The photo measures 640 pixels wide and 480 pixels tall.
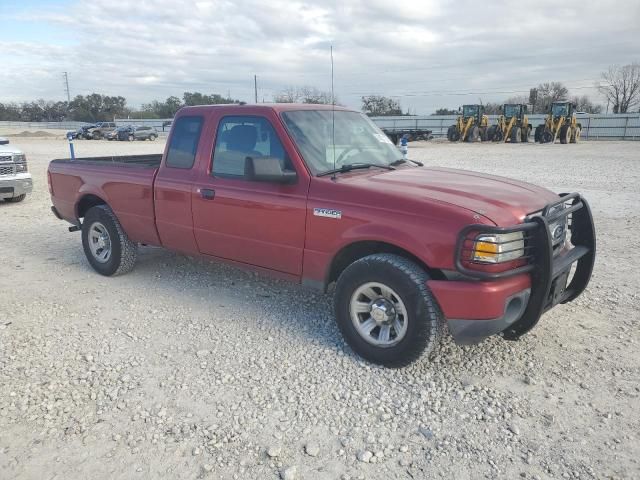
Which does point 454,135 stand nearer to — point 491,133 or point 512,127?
point 491,133

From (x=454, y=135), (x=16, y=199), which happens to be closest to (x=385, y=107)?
(x=454, y=135)

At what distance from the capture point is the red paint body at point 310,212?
10.6ft

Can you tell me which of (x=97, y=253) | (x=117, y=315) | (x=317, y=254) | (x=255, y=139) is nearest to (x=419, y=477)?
(x=317, y=254)

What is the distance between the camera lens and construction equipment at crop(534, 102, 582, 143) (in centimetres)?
3206

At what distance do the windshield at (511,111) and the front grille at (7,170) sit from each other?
105 ft

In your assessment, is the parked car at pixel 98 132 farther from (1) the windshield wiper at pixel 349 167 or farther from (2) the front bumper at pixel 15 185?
(1) the windshield wiper at pixel 349 167

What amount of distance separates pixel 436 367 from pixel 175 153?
3.16 metres

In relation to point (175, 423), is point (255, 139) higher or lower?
higher

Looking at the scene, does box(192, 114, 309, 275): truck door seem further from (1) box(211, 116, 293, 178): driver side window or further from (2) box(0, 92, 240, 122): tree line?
(2) box(0, 92, 240, 122): tree line

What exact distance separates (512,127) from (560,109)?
10.1 feet

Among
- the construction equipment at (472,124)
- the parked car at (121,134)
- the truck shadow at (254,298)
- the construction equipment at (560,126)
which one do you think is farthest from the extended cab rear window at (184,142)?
the parked car at (121,134)

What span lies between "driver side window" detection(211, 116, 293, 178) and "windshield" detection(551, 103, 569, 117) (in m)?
33.0

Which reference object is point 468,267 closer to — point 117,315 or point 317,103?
point 317,103

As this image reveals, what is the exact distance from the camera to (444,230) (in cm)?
321
